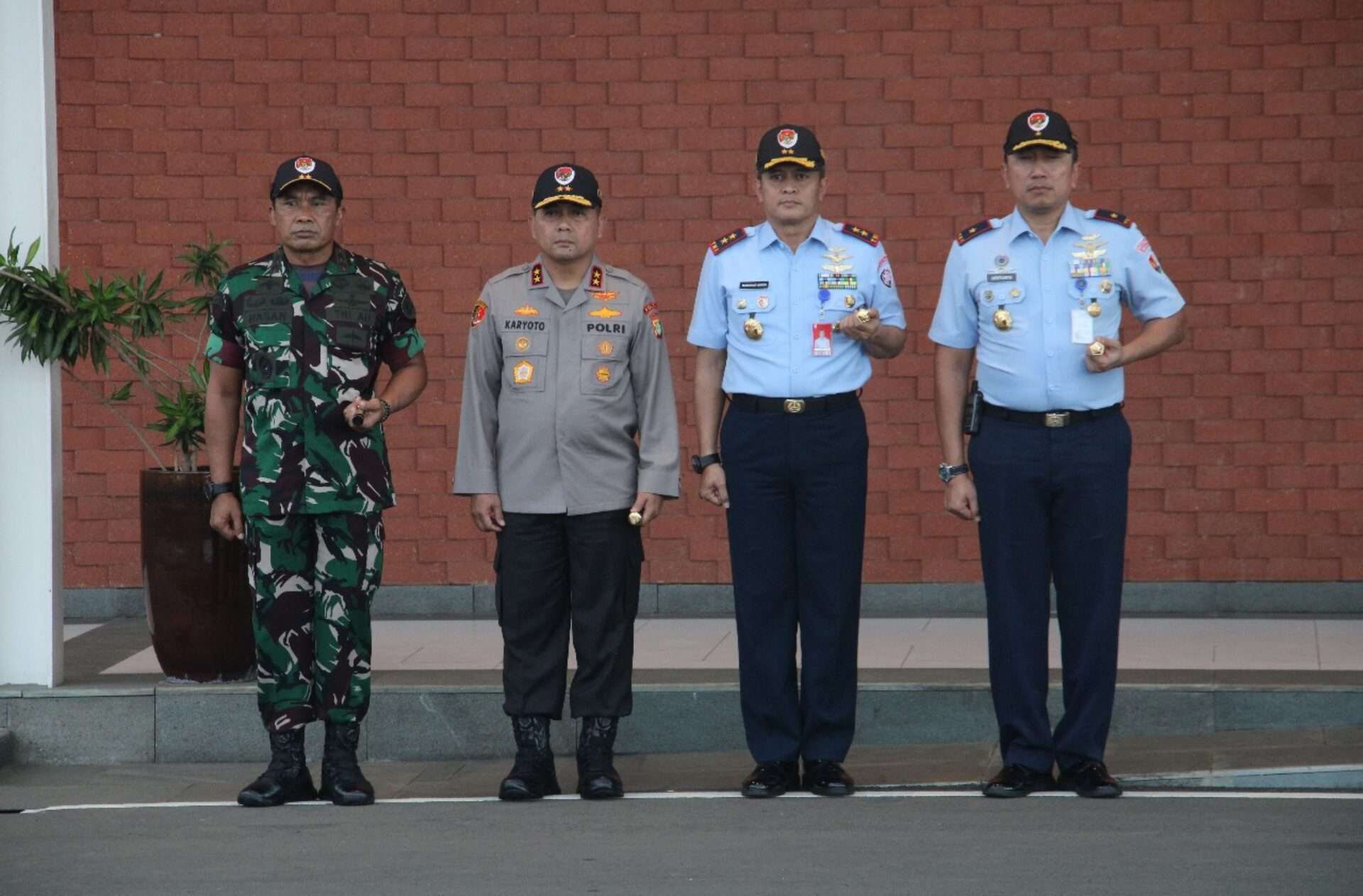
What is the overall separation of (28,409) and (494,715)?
199 cm

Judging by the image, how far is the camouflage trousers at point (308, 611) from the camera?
6.11m

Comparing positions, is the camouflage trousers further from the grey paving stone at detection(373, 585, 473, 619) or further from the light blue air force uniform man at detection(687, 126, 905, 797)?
the grey paving stone at detection(373, 585, 473, 619)

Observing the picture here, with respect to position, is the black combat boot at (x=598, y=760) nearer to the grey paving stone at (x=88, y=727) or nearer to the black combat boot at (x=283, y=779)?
the black combat boot at (x=283, y=779)

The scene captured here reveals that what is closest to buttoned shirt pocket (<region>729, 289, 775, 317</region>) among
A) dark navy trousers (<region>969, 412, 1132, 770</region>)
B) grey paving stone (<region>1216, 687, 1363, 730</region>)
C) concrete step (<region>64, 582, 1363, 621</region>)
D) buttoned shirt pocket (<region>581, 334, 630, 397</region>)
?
buttoned shirt pocket (<region>581, 334, 630, 397</region>)

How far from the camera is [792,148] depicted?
19.8ft

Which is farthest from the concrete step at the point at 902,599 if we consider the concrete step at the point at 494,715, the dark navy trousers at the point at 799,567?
the dark navy trousers at the point at 799,567

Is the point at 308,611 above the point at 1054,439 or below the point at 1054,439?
below

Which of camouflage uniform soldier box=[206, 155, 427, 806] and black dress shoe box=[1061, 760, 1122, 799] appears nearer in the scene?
black dress shoe box=[1061, 760, 1122, 799]

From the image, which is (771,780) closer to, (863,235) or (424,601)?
(863,235)

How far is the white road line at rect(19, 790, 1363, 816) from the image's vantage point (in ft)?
19.5

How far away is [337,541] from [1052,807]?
2288mm

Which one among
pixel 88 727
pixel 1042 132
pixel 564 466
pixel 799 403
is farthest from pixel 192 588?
pixel 1042 132

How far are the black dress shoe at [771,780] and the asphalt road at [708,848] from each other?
59mm

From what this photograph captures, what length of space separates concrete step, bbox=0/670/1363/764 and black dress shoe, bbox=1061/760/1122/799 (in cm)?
82
